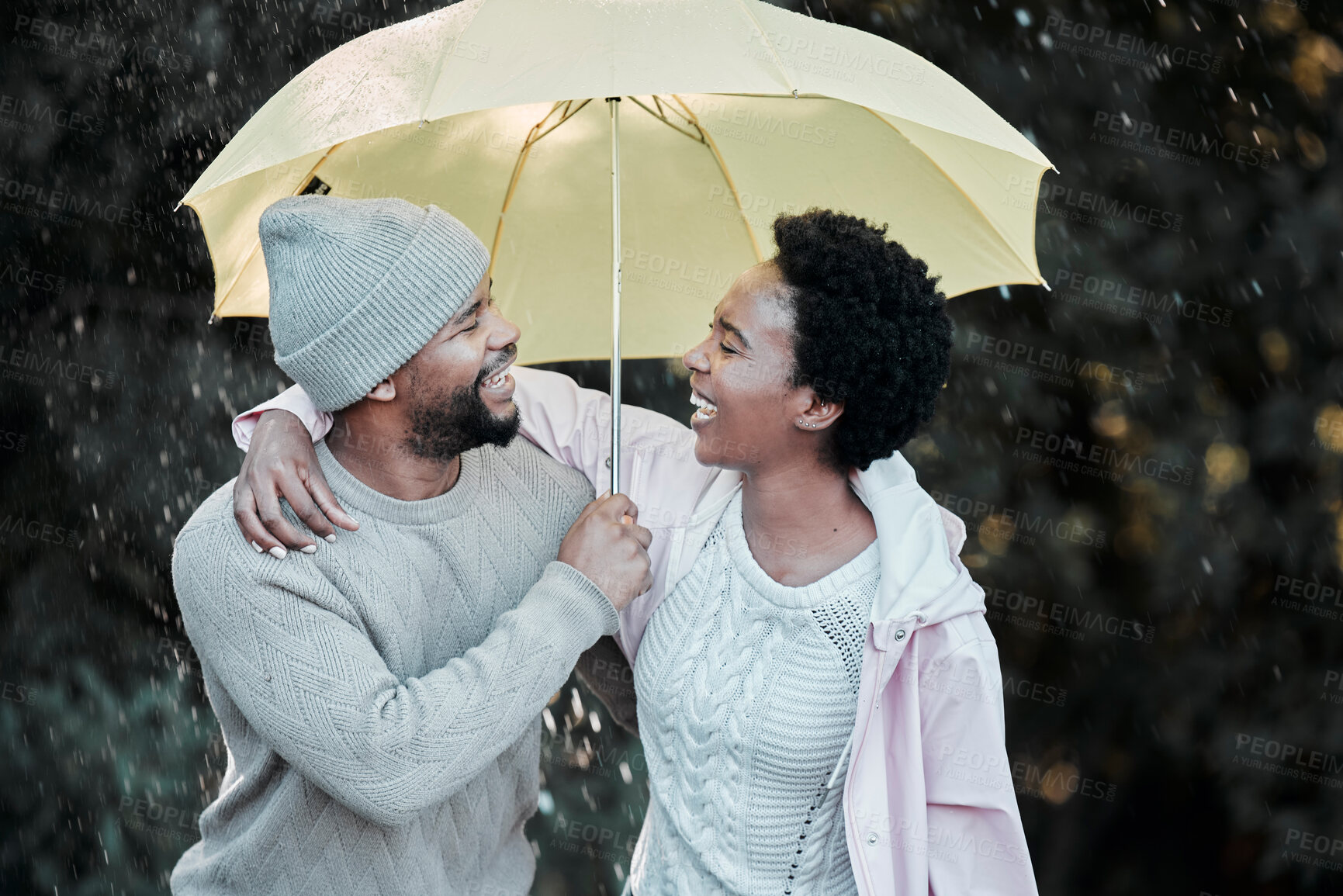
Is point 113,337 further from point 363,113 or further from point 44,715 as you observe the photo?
point 363,113

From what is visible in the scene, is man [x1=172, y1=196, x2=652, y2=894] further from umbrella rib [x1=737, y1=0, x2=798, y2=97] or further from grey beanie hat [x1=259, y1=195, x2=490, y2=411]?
umbrella rib [x1=737, y1=0, x2=798, y2=97]

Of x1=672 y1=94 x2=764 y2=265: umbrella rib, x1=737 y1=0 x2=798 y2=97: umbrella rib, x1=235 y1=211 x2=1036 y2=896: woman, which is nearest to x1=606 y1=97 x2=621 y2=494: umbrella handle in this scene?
x1=235 y1=211 x2=1036 y2=896: woman

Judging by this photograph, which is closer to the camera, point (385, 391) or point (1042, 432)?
point (385, 391)

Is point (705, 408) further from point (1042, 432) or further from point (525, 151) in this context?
point (1042, 432)

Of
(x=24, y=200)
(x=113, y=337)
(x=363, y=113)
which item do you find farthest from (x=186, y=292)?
(x=363, y=113)

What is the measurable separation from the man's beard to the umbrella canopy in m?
0.52

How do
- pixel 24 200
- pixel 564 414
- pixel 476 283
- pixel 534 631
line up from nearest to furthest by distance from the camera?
pixel 534 631, pixel 476 283, pixel 564 414, pixel 24 200

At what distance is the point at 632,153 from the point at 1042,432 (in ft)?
7.04

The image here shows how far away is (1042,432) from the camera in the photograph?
421 cm

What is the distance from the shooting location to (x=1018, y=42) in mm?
3969

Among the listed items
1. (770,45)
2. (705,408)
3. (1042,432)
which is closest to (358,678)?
(705,408)

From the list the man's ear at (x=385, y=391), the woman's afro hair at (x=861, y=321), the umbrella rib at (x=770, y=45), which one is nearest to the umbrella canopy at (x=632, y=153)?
the umbrella rib at (x=770, y=45)

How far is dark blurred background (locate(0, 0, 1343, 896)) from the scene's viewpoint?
3.81 metres

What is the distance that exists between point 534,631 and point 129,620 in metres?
3.02
